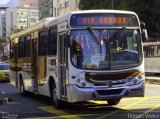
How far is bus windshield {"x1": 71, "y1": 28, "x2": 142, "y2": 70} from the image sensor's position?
14266 mm

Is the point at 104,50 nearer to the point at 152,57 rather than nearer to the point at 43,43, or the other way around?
the point at 43,43

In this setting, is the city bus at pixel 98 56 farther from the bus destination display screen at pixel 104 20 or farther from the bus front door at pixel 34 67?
the bus front door at pixel 34 67

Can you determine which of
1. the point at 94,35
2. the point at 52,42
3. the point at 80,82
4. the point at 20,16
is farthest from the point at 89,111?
the point at 20,16

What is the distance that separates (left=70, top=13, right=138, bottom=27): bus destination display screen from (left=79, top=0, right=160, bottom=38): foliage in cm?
3730

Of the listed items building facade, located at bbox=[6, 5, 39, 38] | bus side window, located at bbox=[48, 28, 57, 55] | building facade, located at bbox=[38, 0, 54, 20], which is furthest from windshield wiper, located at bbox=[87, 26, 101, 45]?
building facade, located at bbox=[6, 5, 39, 38]

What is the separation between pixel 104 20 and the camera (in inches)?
583

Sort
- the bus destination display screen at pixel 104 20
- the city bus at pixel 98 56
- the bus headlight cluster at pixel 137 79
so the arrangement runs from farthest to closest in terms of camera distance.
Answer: the bus destination display screen at pixel 104 20 < the bus headlight cluster at pixel 137 79 < the city bus at pixel 98 56

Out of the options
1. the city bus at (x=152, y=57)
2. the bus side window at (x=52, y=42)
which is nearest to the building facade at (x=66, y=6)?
the city bus at (x=152, y=57)

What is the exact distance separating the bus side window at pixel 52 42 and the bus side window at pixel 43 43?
46cm

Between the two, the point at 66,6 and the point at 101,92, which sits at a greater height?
the point at 66,6

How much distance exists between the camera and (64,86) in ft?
49.8

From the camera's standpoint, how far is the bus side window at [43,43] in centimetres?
1772

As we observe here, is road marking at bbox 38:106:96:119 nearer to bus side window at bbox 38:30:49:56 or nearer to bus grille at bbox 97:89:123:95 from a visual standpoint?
bus grille at bbox 97:89:123:95

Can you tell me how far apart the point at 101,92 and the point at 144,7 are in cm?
4086
